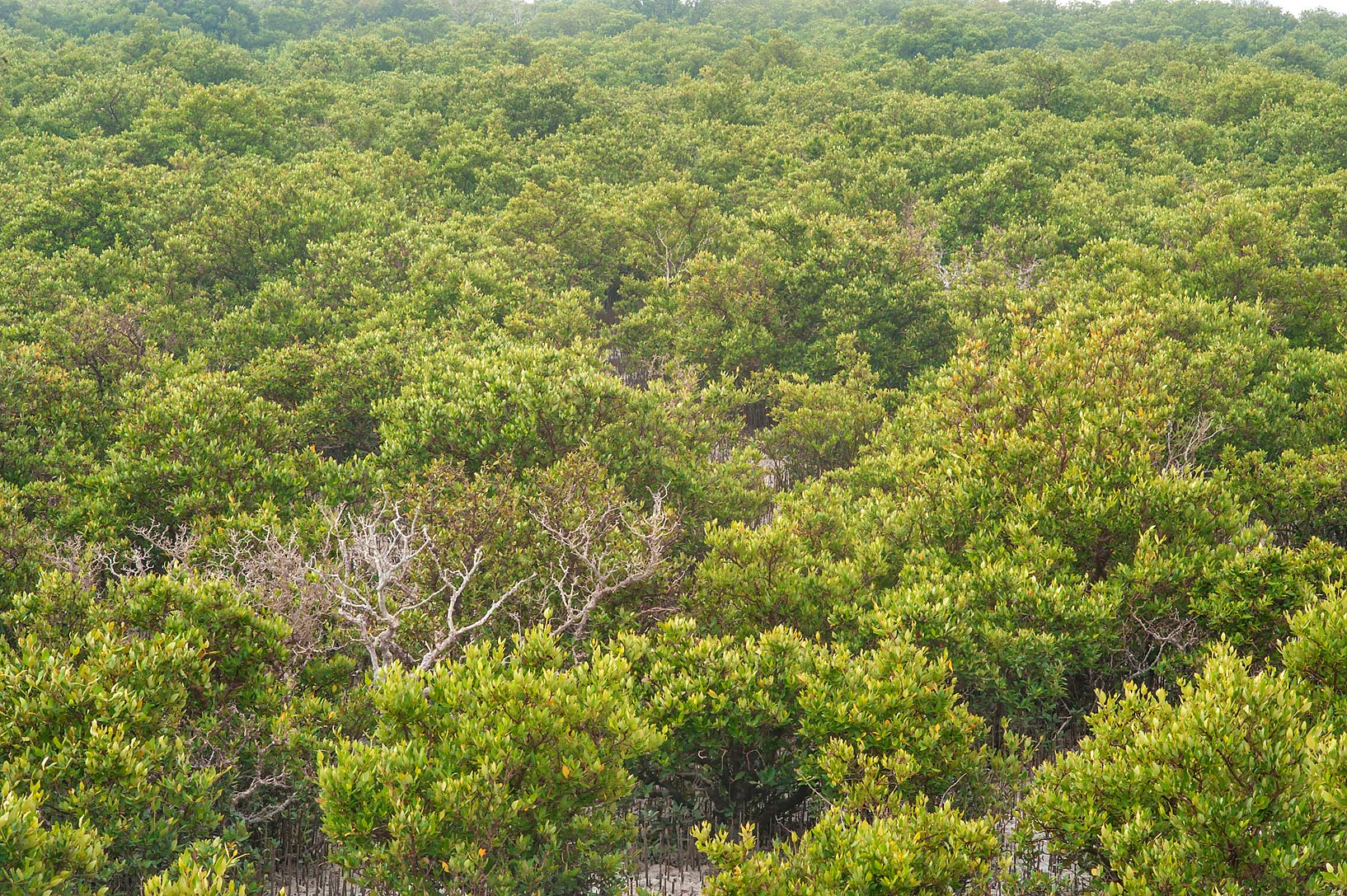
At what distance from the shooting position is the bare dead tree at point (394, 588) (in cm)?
1348

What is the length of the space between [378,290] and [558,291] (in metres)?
8.57

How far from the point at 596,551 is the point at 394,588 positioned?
180 inches

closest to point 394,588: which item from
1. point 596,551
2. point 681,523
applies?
point 596,551

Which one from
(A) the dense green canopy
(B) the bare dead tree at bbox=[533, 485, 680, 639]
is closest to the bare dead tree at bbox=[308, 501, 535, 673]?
(A) the dense green canopy

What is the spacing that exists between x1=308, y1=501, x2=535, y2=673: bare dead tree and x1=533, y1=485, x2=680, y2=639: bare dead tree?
1111mm

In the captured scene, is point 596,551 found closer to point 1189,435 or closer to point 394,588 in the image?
point 394,588

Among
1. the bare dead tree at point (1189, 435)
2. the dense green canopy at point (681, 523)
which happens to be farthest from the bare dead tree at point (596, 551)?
the bare dead tree at point (1189, 435)

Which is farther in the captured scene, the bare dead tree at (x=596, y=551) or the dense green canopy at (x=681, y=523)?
the bare dead tree at (x=596, y=551)

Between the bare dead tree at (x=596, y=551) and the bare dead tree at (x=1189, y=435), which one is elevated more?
the bare dead tree at (x=1189, y=435)

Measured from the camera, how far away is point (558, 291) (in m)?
40.4

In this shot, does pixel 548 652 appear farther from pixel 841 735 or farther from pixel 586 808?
pixel 841 735

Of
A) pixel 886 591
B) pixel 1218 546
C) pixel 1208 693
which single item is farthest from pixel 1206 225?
pixel 1208 693

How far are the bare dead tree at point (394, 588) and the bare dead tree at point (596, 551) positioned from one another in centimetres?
111

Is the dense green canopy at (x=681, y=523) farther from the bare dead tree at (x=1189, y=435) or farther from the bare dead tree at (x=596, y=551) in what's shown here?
the bare dead tree at (x=1189, y=435)
